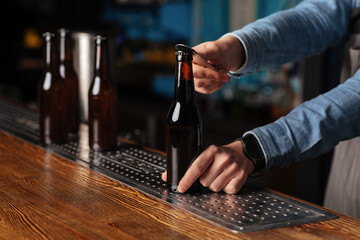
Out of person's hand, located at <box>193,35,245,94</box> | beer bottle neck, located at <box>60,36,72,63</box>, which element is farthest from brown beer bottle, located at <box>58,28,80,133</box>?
person's hand, located at <box>193,35,245,94</box>

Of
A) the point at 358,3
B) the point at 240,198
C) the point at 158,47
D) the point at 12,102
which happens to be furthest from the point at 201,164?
the point at 158,47

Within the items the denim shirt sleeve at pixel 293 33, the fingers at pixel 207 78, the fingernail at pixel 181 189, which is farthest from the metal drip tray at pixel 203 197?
the denim shirt sleeve at pixel 293 33

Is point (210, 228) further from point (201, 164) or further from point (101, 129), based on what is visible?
point (101, 129)

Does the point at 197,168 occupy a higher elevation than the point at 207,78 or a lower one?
lower

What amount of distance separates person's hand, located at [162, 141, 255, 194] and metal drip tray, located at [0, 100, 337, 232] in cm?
2

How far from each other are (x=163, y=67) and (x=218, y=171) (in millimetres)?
2934

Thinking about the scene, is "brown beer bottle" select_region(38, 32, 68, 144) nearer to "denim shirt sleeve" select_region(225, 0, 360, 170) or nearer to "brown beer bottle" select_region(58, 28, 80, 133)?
"brown beer bottle" select_region(58, 28, 80, 133)

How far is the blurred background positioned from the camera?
244 cm

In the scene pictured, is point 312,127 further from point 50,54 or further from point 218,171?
point 50,54

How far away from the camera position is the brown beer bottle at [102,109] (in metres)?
1.44

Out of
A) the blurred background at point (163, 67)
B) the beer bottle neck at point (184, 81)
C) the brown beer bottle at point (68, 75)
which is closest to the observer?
the beer bottle neck at point (184, 81)

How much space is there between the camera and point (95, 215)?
97 centimetres

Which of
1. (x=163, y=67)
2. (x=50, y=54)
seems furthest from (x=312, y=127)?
(x=163, y=67)

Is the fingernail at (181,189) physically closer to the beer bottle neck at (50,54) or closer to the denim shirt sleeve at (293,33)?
the denim shirt sleeve at (293,33)
